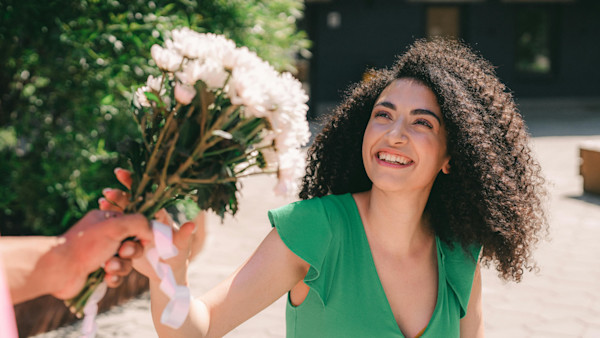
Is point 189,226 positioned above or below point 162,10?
below

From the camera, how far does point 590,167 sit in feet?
25.2

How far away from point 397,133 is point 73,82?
2.45 meters

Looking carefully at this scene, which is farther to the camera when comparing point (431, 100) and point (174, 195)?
point (431, 100)

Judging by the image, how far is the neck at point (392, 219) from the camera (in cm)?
225

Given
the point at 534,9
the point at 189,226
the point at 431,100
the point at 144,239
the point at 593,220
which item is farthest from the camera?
the point at 534,9

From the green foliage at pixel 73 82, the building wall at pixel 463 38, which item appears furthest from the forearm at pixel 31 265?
the building wall at pixel 463 38

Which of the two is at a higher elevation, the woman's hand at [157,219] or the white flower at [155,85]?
the white flower at [155,85]

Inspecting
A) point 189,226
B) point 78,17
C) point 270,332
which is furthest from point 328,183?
point 78,17

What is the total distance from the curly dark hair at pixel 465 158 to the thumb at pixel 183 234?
1178 mm

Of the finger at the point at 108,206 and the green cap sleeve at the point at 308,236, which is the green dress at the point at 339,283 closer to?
the green cap sleeve at the point at 308,236

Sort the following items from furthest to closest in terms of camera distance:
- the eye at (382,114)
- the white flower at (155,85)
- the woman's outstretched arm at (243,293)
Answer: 1. the eye at (382,114)
2. the woman's outstretched arm at (243,293)
3. the white flower at (155,85)

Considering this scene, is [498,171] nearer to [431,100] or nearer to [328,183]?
[431,100]

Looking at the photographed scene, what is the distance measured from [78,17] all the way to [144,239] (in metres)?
2.77

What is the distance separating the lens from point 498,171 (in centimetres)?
237
